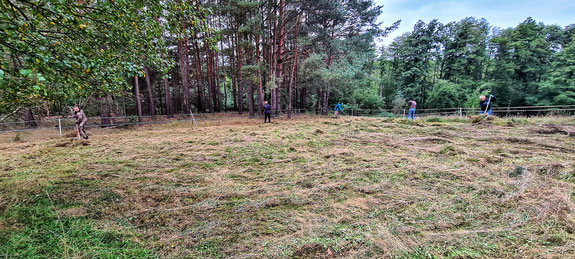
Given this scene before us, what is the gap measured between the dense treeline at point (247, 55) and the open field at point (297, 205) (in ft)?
4.91

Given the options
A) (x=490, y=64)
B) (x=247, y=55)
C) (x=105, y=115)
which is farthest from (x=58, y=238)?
(x=490, y=64)

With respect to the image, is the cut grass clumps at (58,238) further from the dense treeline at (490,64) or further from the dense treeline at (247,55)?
the dense treeline at (490,64)

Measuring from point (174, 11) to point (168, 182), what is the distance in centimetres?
293

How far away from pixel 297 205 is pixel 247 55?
48.7 feet

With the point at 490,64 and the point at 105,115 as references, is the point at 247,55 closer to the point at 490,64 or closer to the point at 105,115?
the point at 105,115

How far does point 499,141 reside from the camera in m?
5.57

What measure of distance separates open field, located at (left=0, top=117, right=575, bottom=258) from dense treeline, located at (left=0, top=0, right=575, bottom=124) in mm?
1495

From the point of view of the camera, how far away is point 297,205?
8.69 ft

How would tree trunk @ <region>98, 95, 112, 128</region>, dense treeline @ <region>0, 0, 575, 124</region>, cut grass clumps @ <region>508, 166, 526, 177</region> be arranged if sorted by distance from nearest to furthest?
dense treeline @ <region>0, 0, 575, 124</region> → cut grass clumps @ <region>508, 166, 526, 177</region> → tree trunk @ <region>98, 95, 112, 128</region>

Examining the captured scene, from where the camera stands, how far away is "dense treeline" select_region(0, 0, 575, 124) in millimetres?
2629

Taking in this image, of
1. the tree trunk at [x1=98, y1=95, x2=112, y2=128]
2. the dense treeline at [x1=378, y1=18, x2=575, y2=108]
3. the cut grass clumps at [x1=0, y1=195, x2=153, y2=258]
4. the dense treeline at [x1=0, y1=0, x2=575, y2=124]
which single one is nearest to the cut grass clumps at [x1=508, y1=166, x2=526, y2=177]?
the cut grass clumps at [x1=0, y1=195, x2=153, y2=258]

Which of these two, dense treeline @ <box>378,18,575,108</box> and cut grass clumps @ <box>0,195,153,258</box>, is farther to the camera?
dense treeline @ <box>378,18,575,108</box>

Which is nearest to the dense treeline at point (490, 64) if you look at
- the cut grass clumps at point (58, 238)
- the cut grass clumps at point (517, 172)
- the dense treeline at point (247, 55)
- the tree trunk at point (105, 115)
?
the dense treeline at point (247, 55)

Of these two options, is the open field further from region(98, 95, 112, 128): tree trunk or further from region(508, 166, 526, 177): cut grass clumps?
region(98, 95, 112, 128): tree trunk
